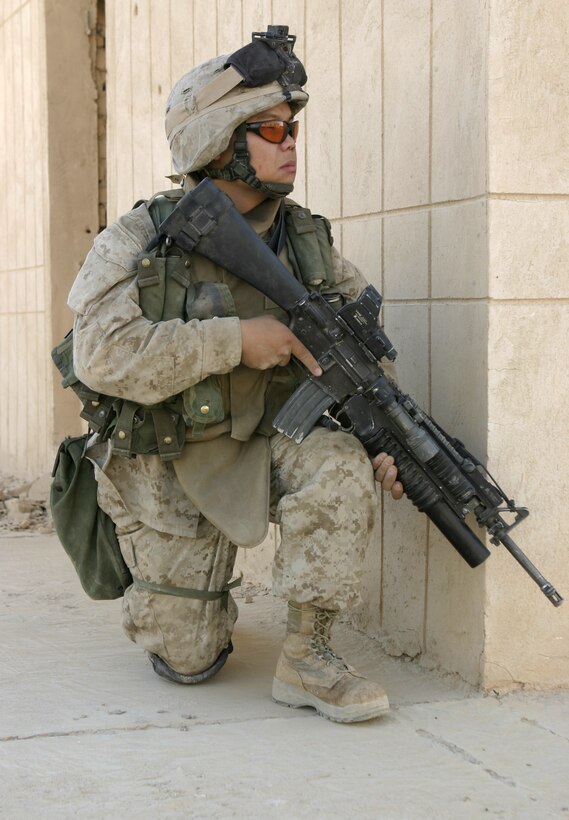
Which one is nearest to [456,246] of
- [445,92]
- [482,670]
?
[445,92]

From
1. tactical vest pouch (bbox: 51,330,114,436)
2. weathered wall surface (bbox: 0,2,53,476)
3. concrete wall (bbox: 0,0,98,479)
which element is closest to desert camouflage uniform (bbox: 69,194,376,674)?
tactical vest pouch (bbox: 51,330,114,436)

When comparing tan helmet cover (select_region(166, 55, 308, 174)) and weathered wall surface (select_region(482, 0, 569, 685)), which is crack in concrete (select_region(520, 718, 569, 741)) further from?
tan helmet cover (select_region(166, 55, 308, 174))

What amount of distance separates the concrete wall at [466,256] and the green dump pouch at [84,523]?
85 centimetres

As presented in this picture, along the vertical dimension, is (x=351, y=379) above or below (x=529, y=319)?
below

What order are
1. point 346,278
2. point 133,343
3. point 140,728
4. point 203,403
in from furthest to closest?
point 346,278
point 203,403
point 133,343
point 140,728

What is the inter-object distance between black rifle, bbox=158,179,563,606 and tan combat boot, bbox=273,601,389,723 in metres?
→ 0.42

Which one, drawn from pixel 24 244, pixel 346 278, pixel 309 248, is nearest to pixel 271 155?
pixel 309 248

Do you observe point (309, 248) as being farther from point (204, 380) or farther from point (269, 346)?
point (204, 380)

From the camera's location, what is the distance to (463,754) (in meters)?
2.78

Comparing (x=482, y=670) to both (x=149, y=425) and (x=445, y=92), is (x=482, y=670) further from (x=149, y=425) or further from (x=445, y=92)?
(x=445, y=92)

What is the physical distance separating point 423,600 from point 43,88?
432 cm

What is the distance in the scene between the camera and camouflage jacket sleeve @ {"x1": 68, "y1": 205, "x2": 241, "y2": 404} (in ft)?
9.91

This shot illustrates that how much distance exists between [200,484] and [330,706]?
68 centimetres

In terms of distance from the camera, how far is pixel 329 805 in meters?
2.46
